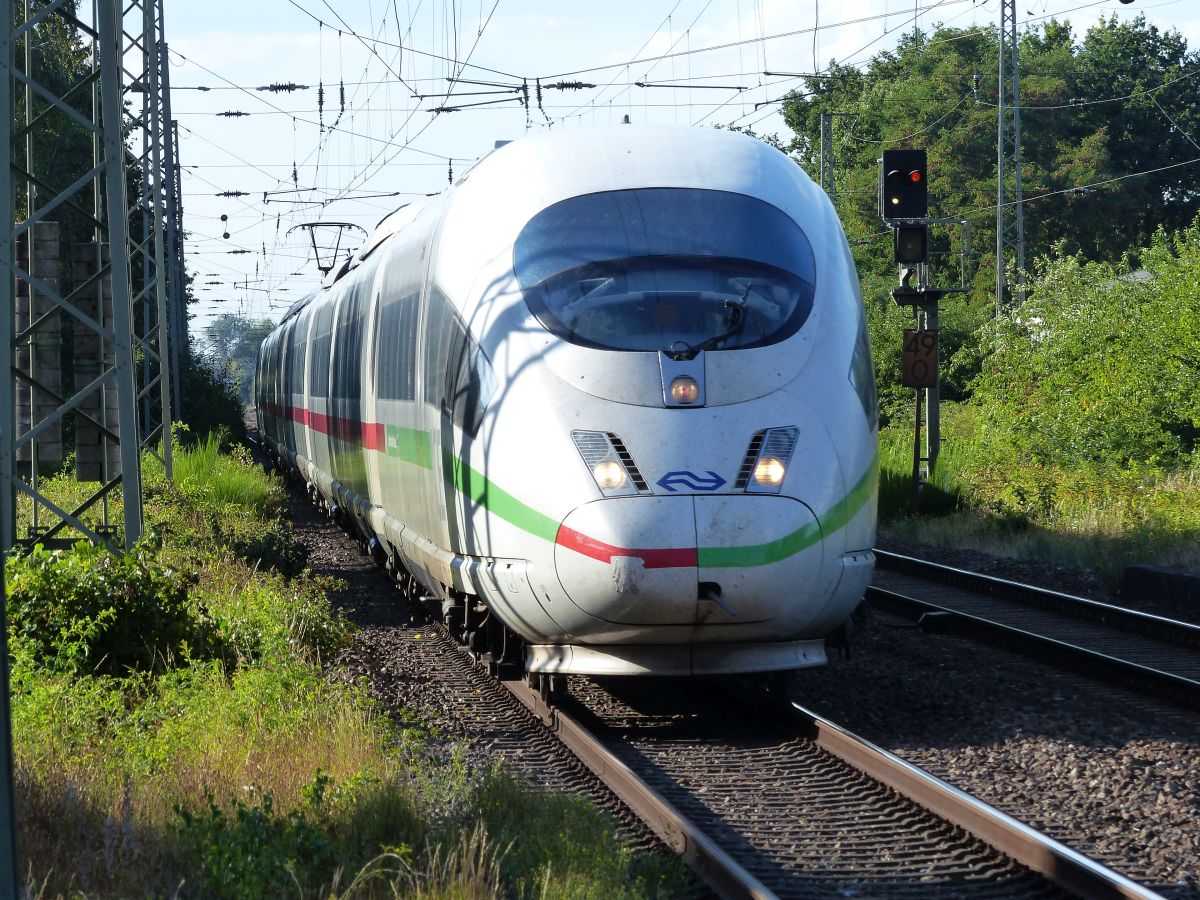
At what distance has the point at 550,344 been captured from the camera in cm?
738

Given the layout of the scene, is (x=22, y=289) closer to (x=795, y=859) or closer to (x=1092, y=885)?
(x=795, y=859)

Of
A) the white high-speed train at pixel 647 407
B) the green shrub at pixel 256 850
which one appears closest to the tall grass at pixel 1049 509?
the white high-speed train at pixel 647 407

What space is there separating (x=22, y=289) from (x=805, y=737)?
10.2 m

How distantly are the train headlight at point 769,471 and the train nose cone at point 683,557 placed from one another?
9 cm

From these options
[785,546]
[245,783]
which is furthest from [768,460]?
[245,783]

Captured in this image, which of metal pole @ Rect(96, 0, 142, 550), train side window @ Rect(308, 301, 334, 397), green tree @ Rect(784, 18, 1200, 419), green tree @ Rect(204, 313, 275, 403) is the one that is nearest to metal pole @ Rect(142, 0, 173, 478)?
train side window @ Rect(308, 301, 334, 397)

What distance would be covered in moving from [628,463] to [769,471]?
25.5 inches

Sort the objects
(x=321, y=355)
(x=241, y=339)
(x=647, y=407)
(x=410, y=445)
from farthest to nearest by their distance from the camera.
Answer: (x=241, y=339) → (x=321, y=355) → (x=410, y=445) → (x=647, y=407)

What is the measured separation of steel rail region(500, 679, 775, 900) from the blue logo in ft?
4.00

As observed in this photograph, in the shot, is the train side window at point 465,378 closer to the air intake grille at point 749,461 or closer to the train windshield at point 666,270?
the train windshield at point 666,270

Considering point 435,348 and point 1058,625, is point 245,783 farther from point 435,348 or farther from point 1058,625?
point 1058,625

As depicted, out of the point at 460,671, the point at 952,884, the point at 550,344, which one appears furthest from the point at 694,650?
the point at 460,671

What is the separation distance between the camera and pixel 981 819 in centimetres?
558

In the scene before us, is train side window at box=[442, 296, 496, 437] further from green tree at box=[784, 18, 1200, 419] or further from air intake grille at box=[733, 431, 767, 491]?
green tree at box=[784, 18, 1200, 419]
